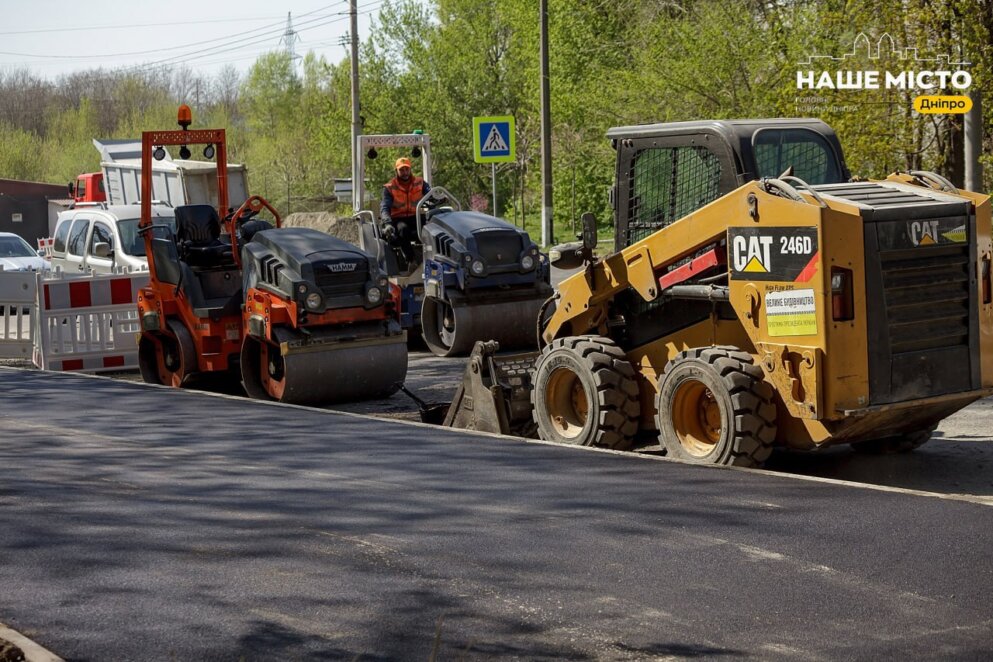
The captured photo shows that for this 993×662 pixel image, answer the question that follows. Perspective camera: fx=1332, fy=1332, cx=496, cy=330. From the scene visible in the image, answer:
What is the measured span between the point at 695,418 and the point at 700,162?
69.8 inches

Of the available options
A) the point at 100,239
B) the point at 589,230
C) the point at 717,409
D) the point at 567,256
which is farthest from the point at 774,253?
the point at 100,239

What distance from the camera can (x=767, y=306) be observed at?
26.6ft

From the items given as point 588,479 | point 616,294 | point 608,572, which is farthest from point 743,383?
point 608,572

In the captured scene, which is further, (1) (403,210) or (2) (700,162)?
(1) (403,210)

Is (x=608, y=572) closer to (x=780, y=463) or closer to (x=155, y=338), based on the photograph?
(x=780, y=463)

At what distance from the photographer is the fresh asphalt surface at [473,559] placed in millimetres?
5145

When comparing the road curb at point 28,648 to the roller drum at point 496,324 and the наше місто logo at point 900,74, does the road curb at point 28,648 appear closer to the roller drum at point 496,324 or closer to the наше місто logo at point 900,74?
the roller drum at point 496,324

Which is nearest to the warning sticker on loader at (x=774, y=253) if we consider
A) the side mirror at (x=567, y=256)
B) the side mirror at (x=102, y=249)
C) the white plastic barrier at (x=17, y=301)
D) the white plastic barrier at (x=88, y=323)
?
the side mirror at (x=567, y=256)

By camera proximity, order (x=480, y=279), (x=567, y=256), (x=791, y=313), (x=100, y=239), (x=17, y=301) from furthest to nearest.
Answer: (x=100, y=239)
(x=17, y=301)
(x=480, y=279)
(x=567, y=256)
(x=791, y=313)

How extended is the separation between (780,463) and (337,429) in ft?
10.9

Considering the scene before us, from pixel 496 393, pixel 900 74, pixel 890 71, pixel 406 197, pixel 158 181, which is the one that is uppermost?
pixel 890 71

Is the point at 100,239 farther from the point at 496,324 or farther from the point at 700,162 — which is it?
the point at 700,162

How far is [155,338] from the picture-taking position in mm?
13984

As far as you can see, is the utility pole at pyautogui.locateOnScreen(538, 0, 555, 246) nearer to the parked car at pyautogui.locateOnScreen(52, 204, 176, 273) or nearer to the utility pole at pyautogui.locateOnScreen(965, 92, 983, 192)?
the parked car at pyautogui.locateOnScreen(52, 204, 176, 273)
